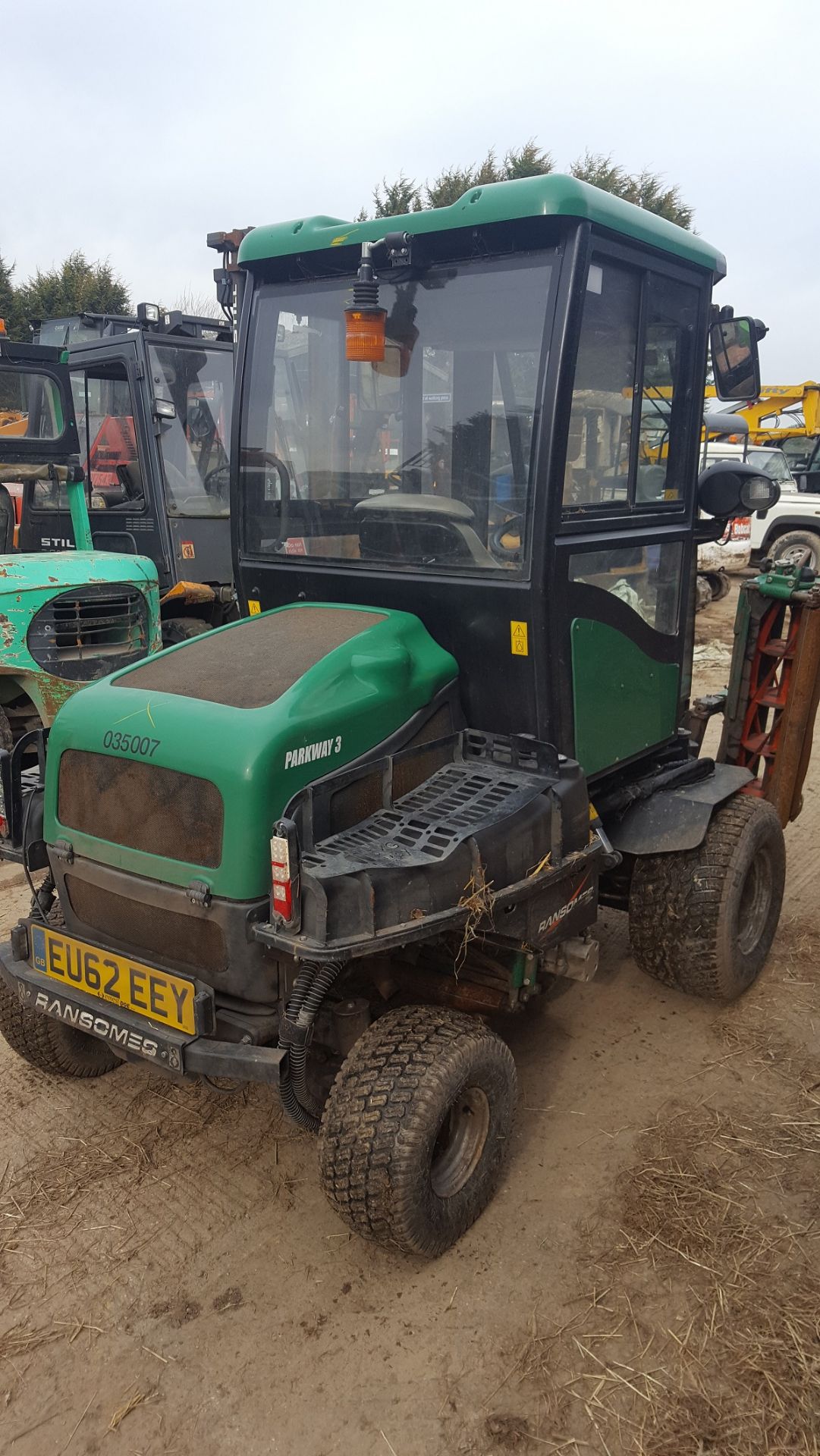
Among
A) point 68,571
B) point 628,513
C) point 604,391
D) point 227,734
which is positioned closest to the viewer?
point 227,734

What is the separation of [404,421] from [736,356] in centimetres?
131

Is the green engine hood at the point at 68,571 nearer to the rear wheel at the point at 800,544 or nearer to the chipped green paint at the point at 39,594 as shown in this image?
the chipped green paint at the point at 39,594

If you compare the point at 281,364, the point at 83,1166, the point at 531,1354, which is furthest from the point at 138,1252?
the point at 281,364

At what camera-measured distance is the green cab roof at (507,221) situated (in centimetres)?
292

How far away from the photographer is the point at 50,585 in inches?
238

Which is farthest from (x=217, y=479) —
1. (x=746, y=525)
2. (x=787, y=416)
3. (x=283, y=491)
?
(x=787, y=416)

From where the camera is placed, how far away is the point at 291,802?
271 cm

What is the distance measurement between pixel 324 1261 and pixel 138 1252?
517mm

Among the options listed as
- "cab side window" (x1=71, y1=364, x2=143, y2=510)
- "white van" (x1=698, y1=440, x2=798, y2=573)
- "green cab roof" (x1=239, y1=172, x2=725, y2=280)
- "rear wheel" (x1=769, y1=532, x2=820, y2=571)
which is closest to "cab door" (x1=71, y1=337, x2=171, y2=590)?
"cab side window" (x1=71, y1=364, x2=143, y2=510)

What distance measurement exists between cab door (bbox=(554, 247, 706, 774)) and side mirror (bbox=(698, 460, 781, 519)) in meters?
0.15

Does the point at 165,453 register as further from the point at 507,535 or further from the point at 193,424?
the point at 507,535

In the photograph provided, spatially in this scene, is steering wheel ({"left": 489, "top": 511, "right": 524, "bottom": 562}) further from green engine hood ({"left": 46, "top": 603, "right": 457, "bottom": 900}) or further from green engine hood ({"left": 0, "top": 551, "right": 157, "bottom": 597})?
green engine hood ({"left": 0, "top": 551, "right": 157, "bottom": 597})

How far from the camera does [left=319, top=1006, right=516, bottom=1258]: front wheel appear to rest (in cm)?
262

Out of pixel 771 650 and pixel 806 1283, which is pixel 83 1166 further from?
pixel 771 650
